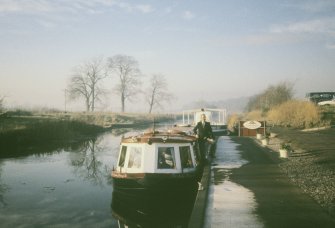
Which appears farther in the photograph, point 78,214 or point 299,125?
point 299,125

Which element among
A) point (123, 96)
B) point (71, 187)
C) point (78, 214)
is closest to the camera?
point (78, 214)

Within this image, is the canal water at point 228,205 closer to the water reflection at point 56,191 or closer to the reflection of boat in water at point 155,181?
the reflection of boat in water at point 155,181

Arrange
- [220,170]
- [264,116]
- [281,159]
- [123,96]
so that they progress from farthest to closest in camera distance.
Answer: [123,96] < [264,116] < [281,159] < [220,170]

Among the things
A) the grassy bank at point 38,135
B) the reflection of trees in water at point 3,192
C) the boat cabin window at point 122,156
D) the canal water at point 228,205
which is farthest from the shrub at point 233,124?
the reflection of trees in water at point 3,192

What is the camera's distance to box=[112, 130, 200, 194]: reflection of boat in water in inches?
519

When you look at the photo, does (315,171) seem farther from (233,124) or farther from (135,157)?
(233,124)

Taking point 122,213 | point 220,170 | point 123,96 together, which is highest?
point 123,96

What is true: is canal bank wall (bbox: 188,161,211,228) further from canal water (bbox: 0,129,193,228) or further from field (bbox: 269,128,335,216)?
field (bbox: 269,128,335,216)

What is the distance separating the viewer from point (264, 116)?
58.5 m

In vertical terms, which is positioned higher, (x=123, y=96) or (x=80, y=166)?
(x=123, y=96)

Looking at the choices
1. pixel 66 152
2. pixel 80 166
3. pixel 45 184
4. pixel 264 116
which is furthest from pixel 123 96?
pixel 45 184

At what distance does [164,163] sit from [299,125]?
34415mm

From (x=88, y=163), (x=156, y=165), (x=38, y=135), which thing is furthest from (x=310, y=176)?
(x=38, y=135)

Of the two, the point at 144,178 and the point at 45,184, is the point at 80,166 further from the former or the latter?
the point at 144,178
